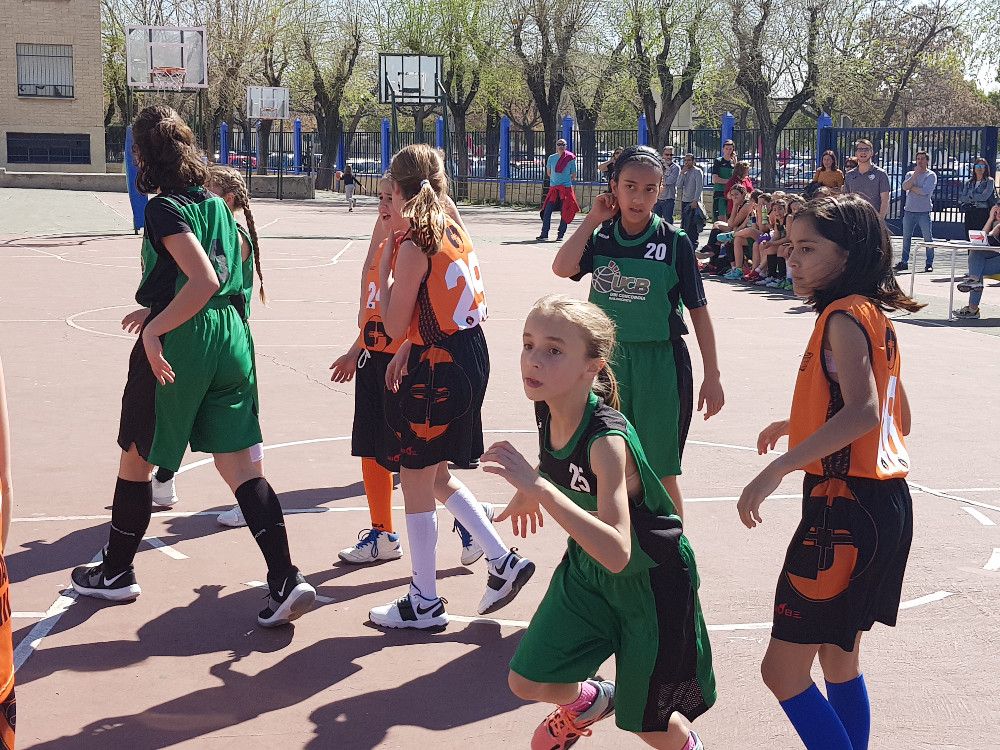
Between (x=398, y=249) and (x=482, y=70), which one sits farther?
(x=482, y=70)

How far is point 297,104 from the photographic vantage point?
234 ft

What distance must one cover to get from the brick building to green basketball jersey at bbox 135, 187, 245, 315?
52393 mm

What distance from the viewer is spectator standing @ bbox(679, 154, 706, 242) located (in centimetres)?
2159

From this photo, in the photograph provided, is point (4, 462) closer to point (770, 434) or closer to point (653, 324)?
point (770, 434)

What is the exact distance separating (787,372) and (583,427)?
306 inches

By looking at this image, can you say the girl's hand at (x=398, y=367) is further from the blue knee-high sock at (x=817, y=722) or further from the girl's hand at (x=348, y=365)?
the blue knee-high sock at (x=817, y=722)

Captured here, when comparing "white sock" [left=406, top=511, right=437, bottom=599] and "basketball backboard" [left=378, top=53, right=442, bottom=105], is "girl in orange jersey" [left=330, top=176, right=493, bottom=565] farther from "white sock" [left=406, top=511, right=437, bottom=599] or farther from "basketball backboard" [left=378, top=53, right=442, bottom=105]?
"basketball backboard" [left=378, top=53, right=442, bottom=105]

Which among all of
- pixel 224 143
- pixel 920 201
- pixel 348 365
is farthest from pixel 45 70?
pixel 348 365

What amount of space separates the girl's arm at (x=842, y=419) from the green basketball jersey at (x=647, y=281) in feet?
5.39

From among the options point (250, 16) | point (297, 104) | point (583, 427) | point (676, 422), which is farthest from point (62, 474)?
point (297, 104)

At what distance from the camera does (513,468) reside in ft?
9.23

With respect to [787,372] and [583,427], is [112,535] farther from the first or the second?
[787,372]

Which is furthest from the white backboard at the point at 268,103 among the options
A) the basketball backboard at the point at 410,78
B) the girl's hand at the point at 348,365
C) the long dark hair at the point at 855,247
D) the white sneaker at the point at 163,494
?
the long dark hair at the point at 855,247

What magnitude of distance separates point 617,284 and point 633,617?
2001mm
